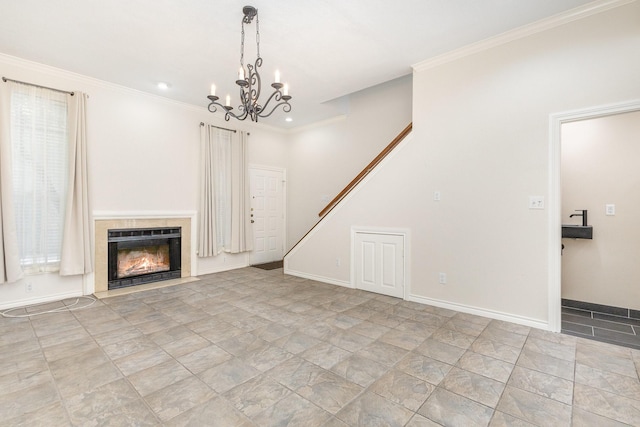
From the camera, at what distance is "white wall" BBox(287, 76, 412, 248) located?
4992 millimetres

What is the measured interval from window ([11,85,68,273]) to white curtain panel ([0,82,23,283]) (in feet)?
0.28

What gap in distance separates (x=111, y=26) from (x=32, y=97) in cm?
176

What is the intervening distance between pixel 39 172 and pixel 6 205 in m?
0.53

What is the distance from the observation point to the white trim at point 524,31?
268 centimetres

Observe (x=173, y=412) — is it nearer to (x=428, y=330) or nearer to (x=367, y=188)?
(x=428, y=330)

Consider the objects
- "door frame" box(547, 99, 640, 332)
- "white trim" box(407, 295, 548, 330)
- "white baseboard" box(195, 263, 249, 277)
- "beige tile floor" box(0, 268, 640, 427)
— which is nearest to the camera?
"beige tile floor" box(0, 268, 640, 427)

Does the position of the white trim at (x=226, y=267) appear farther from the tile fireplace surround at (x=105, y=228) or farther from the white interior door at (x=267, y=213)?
the tile fireplace surround at (x=105, y=228)

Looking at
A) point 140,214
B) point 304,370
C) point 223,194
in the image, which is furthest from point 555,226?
point 140,214

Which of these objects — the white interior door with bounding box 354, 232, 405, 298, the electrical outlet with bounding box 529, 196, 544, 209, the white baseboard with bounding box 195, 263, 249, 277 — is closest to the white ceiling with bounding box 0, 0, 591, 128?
the electrical outlet with bounding box 529, 196, 544, 209

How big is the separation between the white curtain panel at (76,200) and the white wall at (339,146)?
3899 mm

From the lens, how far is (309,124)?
258 inches

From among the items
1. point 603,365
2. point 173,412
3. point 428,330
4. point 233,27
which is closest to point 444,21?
point 233,27

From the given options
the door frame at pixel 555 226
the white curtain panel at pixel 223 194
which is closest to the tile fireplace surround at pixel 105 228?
the white curtain panel at pixel 223 194

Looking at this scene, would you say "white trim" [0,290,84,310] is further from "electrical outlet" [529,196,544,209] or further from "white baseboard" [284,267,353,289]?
"electrical outlet" [529,196,544,209]
